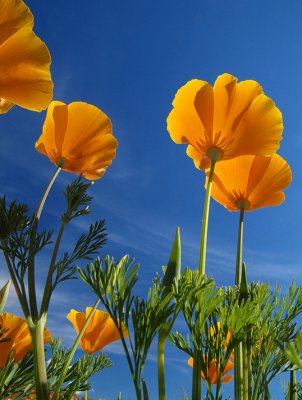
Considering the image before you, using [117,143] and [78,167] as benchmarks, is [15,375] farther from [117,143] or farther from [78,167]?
[117,143]

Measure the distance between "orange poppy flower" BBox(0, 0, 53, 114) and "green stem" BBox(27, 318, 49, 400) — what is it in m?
0.59

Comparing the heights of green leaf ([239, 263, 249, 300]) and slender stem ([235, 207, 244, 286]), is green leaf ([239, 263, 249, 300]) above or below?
below

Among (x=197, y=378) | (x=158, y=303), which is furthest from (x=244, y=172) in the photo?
(x=197, y=378)

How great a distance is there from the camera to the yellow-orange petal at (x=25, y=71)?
112 centimetres

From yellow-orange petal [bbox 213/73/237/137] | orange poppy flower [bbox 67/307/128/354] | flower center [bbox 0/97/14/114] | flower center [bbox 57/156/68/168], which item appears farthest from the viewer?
orange poppy flower [bbox 67/307/128/354]

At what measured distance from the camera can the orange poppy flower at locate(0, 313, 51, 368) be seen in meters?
1.73

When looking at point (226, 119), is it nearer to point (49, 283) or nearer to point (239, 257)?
point (239, 257)

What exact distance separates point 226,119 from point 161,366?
0.85m

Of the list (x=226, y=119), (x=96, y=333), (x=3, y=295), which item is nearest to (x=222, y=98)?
(x=226, y=119)

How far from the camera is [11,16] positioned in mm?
1107

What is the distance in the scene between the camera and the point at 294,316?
1.53 metres

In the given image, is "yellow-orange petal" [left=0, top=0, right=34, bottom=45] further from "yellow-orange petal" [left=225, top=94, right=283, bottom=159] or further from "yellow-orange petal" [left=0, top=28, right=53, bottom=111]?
"yellow-orange petal" [left=225, top=94, right=283, bottom=159]

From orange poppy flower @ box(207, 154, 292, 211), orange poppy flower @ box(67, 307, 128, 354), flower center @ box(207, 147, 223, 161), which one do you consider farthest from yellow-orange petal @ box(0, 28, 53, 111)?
orange poppy flower @ box(67, 307, 128, 354)

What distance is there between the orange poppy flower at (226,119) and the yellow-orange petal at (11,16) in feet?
2.03
